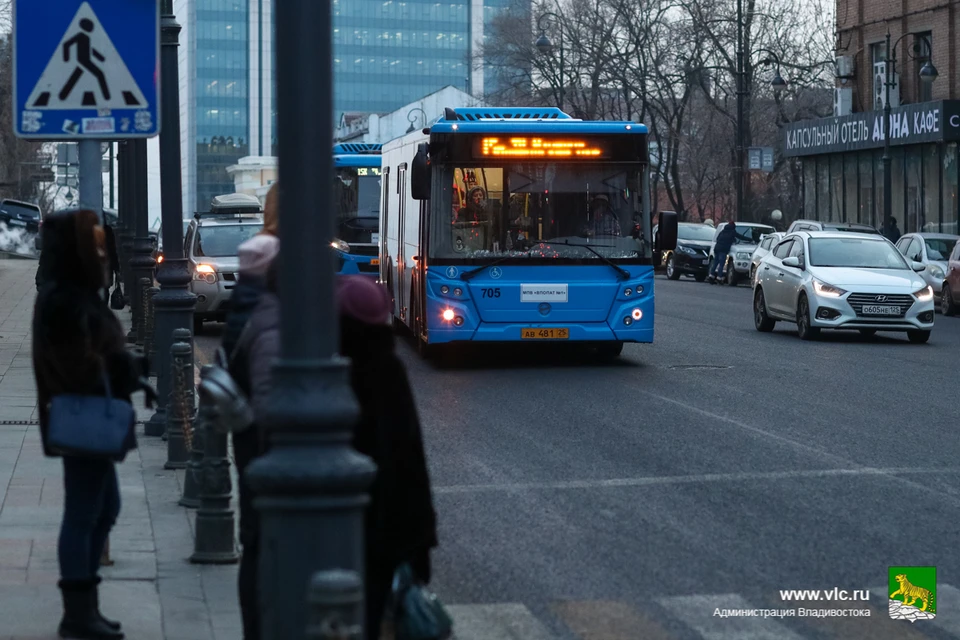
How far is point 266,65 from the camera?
158 m

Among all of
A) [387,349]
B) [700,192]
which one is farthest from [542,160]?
[700,192]

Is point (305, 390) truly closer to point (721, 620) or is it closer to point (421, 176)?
point (721, 620)

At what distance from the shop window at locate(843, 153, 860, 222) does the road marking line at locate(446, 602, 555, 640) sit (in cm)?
4647

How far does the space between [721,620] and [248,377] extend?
2.33 meters

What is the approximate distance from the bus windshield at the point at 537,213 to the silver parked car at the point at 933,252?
14.5m

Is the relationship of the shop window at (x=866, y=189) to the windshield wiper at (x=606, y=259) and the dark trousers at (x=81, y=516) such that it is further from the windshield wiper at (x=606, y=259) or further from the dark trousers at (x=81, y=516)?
the dark trousers at (x=81, y=516)

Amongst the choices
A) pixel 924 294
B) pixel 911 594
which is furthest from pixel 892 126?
pixel 911 594

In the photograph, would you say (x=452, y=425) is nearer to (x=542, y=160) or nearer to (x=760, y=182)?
(x=542, y=160)

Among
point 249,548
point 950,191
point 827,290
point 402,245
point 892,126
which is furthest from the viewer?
point 892,126

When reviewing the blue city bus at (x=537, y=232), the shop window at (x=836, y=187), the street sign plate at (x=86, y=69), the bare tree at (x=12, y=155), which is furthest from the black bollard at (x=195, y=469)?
the shop window at (x=836, y=187)

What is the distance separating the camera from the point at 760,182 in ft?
258

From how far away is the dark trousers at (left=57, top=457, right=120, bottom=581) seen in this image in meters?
5.97

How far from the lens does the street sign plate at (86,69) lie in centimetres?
698

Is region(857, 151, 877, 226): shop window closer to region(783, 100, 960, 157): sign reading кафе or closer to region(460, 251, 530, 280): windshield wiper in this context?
region(783, 100, 960, 157): sign reading кафе
